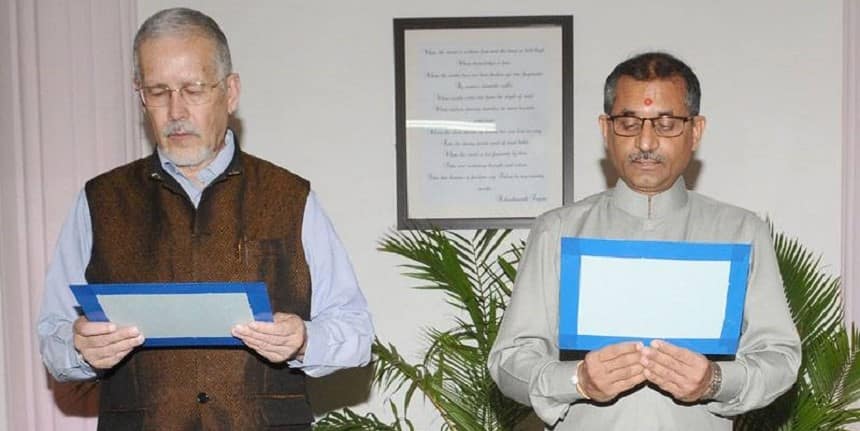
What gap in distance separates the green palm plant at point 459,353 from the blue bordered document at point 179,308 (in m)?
1.52

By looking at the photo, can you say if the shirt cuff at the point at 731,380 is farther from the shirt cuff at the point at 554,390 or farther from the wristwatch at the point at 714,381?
the shirt cuff at the point at 554,390

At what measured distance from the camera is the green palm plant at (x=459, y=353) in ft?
12.2

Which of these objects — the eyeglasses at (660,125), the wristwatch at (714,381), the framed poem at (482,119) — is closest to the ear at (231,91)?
the eyeglasses at (660,125)

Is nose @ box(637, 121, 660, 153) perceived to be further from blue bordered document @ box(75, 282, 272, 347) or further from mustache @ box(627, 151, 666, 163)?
blue bordered document @ box(75, 282, 272, 347)

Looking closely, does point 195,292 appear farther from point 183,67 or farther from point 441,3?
point 441,3

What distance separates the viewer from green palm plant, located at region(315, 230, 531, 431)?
12.2 ft

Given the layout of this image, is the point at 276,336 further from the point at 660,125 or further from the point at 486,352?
the point at 486,352

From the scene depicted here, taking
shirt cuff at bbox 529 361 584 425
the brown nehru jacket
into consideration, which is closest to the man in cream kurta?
shirt cuff at bbox 529 361 584 425

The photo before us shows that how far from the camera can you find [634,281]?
7.30 feet

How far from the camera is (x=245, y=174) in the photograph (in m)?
2.56

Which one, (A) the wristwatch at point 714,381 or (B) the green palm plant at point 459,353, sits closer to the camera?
(A) the wristwatch at point 714,381

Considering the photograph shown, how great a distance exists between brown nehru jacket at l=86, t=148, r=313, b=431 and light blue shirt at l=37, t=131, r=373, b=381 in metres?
0.03

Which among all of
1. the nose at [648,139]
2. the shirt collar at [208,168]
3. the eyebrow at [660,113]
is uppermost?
the eyebrow at [660,113]

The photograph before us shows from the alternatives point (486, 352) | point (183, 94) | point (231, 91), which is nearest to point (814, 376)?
point (486, 352)
